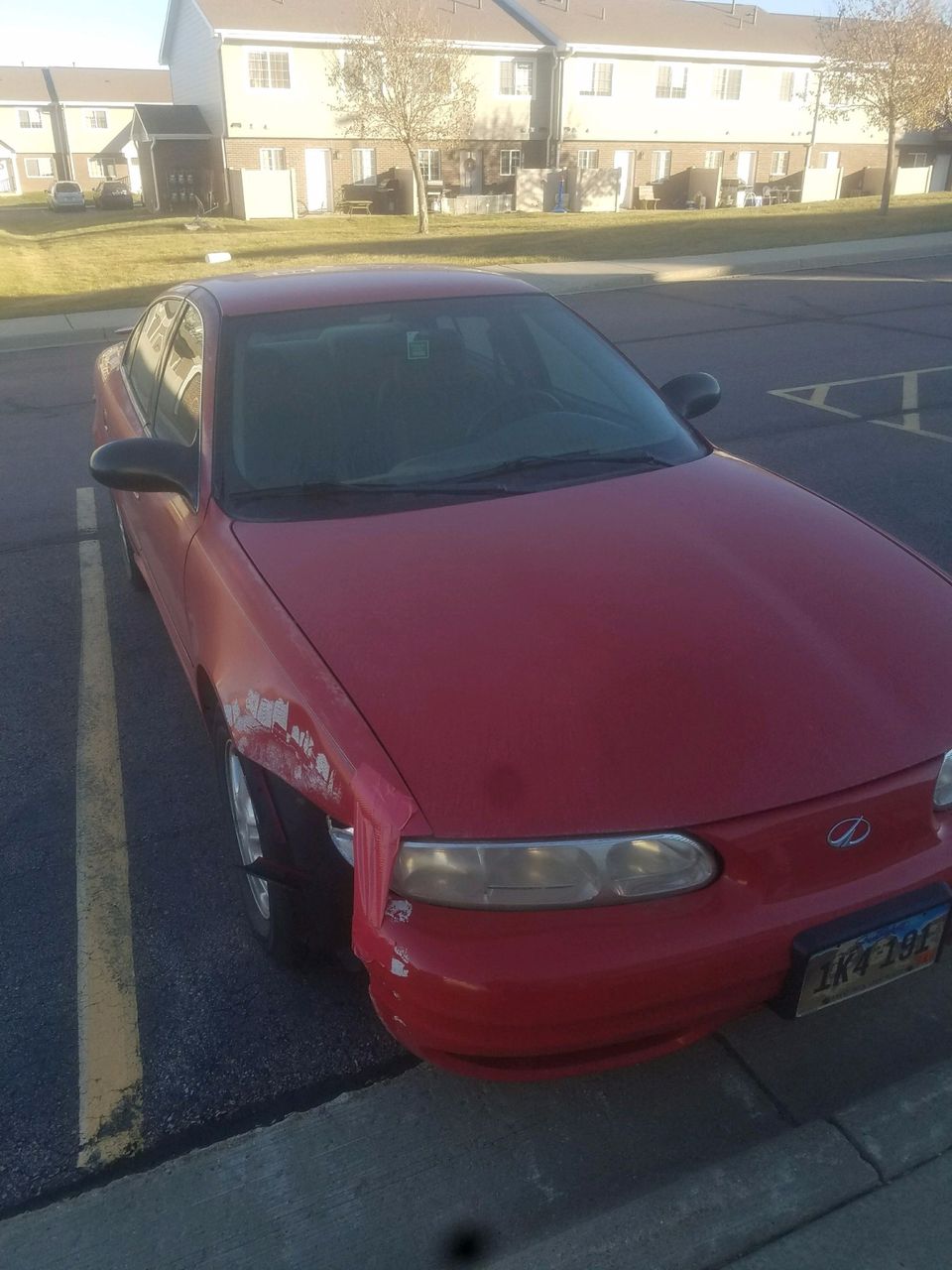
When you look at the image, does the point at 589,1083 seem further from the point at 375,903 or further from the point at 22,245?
the point at 22,245

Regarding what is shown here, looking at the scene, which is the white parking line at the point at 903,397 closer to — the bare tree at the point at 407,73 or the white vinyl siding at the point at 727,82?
the bare tree at the point at 407,73

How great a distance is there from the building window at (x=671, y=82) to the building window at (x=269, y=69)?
14.6m

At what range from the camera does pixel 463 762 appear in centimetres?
205

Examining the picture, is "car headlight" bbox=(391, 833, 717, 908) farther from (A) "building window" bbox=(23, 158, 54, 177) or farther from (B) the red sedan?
(A) "building window" bbox=(23, 158, 54, 177)

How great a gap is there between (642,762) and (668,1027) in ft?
1.68

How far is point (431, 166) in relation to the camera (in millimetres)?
40844

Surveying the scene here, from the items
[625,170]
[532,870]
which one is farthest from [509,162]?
[532,870]

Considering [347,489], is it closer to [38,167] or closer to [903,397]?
[903,397]

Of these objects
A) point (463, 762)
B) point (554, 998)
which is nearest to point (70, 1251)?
point (554, 998)

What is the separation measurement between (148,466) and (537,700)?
1634mm

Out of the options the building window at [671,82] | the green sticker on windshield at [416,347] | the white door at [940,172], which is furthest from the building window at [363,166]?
the green sticker on windshield at [416,347]

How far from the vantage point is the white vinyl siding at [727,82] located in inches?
1646

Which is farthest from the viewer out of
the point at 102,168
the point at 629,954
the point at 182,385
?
the point at 102,168

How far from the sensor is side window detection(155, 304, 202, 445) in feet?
11.4
